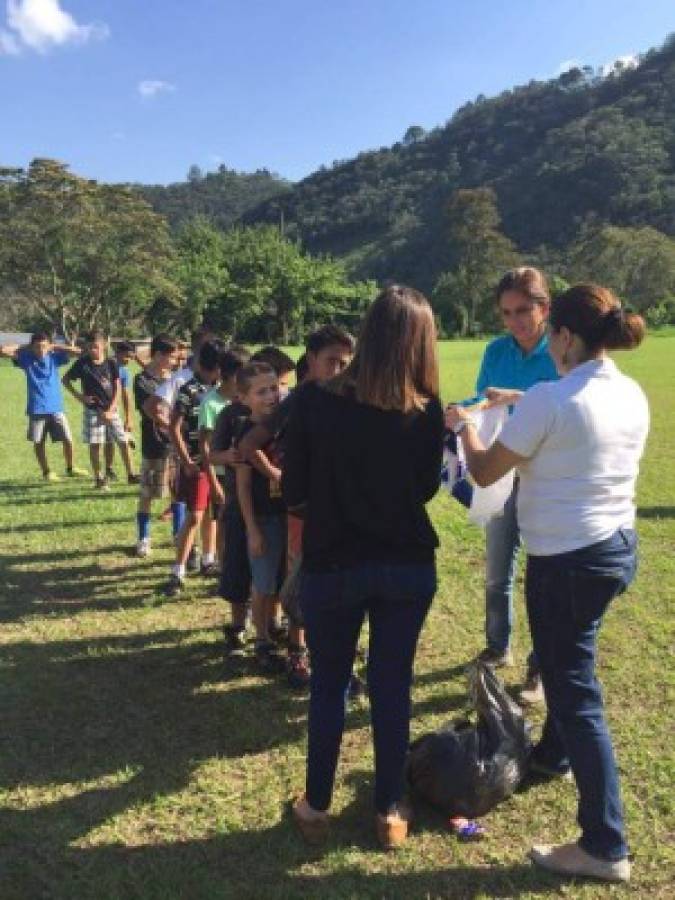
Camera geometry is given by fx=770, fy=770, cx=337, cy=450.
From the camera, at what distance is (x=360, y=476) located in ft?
8.38

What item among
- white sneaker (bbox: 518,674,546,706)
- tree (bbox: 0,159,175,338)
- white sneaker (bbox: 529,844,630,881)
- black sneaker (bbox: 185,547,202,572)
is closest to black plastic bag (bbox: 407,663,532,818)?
white sneaker (bbox: 529,844,630,881)

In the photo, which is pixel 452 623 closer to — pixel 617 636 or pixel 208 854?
pixel 617 636

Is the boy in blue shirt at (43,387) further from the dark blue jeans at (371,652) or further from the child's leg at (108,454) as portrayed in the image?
the dark blue jeans at (371,652)

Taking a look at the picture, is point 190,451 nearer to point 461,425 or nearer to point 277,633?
point 277,633

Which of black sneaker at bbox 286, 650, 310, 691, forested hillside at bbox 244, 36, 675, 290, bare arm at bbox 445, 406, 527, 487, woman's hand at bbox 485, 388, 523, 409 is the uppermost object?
forested hillside at bbox 244, 36, 675, 290

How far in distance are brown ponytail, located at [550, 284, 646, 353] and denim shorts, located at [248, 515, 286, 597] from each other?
6.91 ft

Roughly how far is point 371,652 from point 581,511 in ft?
2.94

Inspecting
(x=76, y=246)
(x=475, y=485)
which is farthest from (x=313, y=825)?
(x=76, y=246)

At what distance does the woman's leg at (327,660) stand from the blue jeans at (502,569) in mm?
1381

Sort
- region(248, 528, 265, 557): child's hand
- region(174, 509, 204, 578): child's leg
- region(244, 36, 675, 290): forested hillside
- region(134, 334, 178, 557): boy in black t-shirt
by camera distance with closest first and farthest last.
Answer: region(248, 528, 265, 557): child's hand → region(174, 509, 204, 578): child's leg → region(134, 334, 178, 557): boy in black t-shirt → region(244, 36, 675, 290): forested hillside

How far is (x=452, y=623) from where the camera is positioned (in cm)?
493

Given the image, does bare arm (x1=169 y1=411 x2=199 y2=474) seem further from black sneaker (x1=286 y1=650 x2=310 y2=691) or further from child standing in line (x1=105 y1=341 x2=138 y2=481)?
child standing in line (x1=105 y1=341 x2=138 y2=481)

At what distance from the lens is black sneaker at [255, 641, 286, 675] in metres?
4.23

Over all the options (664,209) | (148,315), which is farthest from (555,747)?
(664,209)
